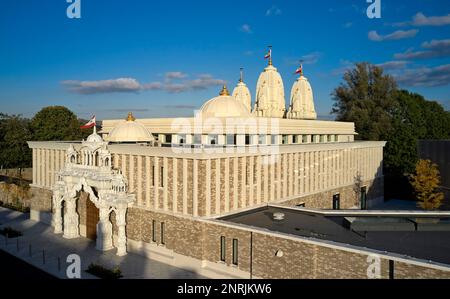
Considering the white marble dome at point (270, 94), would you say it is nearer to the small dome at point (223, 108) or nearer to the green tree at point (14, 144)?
the small dome at point (223, 108)

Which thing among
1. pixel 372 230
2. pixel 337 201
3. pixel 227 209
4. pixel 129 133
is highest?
pixel 129 133

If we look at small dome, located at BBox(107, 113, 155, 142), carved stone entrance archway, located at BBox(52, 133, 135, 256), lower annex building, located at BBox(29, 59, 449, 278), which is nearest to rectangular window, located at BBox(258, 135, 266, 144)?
lower annex building, located at BBox(29, 59, 449, 278)

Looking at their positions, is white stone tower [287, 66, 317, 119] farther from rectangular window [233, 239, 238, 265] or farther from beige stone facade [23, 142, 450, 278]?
rectangular window [233, 239, 238, 265]

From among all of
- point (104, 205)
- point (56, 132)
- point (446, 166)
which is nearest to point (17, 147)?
point (56, 132)

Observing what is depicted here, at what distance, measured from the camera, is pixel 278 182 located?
2950 centimetres

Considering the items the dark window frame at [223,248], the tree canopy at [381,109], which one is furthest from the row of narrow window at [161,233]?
the tree canopy at [381,109]

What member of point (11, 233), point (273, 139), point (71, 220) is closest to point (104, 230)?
point (71, 220)

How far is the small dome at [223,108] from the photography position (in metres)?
32.2

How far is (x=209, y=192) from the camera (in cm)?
2398

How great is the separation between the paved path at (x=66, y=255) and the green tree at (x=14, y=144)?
2905 centimetres

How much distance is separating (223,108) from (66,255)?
1620cm

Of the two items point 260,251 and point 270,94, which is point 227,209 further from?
point 270,94

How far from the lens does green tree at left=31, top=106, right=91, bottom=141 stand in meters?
65.1
